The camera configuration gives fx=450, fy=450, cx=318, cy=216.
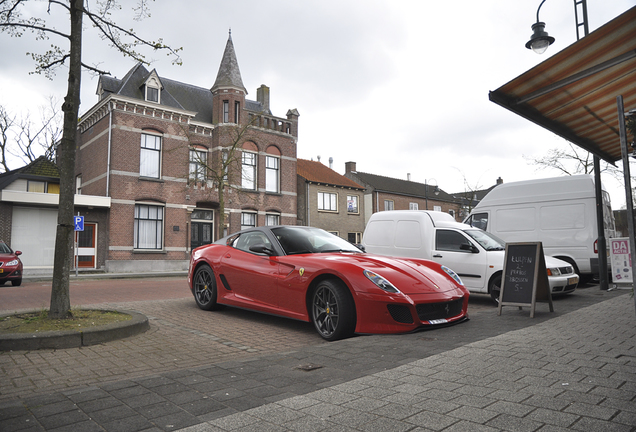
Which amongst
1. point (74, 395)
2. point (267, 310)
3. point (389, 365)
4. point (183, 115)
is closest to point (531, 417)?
point (389, 365)

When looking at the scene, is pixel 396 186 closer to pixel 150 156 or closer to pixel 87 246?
pixel 150 156

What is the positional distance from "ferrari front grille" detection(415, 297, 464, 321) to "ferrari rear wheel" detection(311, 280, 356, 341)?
81cm

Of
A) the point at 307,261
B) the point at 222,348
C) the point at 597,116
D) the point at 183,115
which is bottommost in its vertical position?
the point at 222,348

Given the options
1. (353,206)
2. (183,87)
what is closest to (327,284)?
(183,87)

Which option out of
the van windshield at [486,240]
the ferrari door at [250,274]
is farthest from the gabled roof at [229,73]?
the ferrari door at [250,274]

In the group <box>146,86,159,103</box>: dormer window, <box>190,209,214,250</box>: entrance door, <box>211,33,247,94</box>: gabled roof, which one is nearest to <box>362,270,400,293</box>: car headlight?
<box>190,209,214,250</box>: entrance door

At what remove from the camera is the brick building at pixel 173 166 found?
2462 centimetres

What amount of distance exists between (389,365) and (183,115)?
26218mm

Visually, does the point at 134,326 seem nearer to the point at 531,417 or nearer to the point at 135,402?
the point at 135,402

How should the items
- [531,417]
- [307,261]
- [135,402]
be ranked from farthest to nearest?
1. [307,261]
2. [135,402]
3. [531,417]

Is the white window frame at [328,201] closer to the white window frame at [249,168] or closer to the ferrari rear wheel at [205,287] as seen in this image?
the white window frame at [249,168]

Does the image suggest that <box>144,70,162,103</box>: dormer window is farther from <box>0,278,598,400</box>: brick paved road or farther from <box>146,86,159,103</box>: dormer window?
<box>0,278,598,400</box>: brick paved road

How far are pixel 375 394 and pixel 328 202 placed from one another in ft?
110

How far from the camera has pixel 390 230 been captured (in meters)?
10.8
